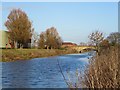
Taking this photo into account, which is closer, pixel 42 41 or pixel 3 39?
pixel 3 39

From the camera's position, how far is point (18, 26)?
5478cm

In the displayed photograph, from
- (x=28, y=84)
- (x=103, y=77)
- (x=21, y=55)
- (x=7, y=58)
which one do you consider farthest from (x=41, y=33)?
(x=103, y=77)

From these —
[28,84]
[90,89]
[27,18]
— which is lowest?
[28,84]

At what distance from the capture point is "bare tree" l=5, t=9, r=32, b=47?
5469 cm

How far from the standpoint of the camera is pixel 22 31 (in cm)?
5481

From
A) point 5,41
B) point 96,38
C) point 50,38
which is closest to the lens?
point 96,38

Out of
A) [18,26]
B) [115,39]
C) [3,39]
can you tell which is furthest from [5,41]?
[115,39]

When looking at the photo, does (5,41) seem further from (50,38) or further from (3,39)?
(50,38)

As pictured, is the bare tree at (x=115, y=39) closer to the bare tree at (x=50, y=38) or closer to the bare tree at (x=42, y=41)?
the bare tree at (x=42, y=41)

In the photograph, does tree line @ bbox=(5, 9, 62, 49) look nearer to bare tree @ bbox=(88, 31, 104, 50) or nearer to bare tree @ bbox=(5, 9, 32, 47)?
bare tree @ bbox=(5, 9, 32, 47)

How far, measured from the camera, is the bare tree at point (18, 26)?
2153 inches

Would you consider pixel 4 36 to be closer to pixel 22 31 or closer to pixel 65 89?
pixel 22 31

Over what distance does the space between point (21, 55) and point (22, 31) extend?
7582 mm

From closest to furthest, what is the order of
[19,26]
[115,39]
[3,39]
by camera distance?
[115,39], [19,26], [3,39]
